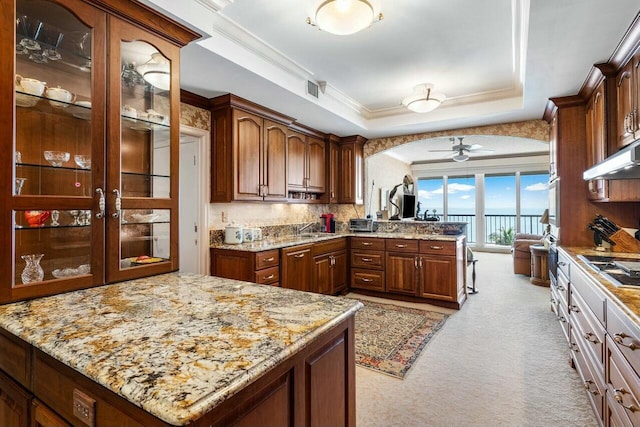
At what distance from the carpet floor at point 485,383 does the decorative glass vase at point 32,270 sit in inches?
73.3

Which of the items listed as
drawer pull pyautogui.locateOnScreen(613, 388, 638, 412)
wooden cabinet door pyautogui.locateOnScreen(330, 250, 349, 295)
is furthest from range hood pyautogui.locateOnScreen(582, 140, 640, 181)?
wooden cabinet door pyautogui.locateOnScreen(330, 250, 349, 295)

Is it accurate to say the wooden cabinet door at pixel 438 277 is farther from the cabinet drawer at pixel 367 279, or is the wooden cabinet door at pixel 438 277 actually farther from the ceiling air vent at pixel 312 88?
the ceiling air vent at pixel 312 88

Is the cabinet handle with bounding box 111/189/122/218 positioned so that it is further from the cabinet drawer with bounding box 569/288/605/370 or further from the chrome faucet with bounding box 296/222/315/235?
the chrome faucet with bounding box 296/222/315/235

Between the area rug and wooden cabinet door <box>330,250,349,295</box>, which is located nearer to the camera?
the area rug

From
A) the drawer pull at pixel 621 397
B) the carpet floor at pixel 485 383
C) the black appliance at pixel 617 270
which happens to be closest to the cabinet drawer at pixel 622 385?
the drawer pull at pixel 621 397

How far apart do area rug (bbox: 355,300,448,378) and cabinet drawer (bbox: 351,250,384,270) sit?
1.85ft

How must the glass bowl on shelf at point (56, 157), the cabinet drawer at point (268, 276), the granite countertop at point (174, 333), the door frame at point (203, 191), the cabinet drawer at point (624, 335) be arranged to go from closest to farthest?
1. the granite countertop at point (174, 333)
2. the cabinet drawer at point (624, 335)
3. the glass bowl on shelf at point (56, 157)
4. the cabinet drawer at point (268, 276)
5. the door frame at point (203, 191)

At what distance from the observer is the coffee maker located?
529 centimetres

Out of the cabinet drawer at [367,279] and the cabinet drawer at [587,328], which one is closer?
the cabinet drawer at [587,328]

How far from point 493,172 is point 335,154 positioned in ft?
19.1

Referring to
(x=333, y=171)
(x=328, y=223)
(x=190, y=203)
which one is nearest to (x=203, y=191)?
(x=190, y=203)

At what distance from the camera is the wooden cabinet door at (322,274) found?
409cm

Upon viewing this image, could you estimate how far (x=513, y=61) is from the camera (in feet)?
10.3

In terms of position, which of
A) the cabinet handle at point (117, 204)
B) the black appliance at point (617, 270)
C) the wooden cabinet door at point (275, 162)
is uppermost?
the wooden cabinet door at point (275, 162)
